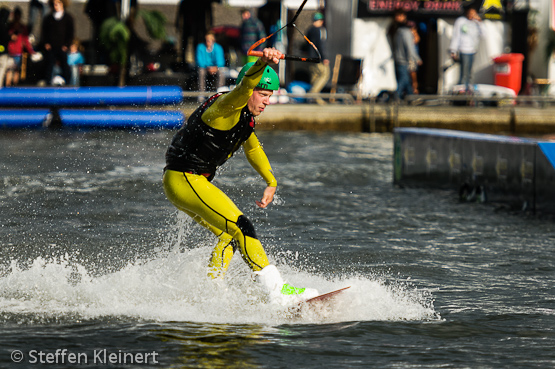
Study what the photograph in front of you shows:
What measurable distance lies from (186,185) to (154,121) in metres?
12.9

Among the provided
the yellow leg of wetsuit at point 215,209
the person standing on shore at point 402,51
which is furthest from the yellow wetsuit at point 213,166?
the person standing on shore at point 402,51

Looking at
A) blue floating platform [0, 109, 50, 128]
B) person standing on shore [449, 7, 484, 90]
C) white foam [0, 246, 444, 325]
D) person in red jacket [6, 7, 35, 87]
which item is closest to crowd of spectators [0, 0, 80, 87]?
person in red jacket [6, 7, 35, 87]

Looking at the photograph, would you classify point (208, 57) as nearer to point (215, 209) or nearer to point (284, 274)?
point (284, 274)

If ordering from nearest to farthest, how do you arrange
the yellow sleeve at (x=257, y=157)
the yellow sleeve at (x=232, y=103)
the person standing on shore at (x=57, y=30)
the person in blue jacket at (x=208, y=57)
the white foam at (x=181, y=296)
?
the yellow sleeve at (x=232, y=103), the white foam at (x=181, y=296), the yellow sleeve at (x=257, y=157), the person in blue jacket at (x=208, y=57), the person standing on shore at (x=57, y=30)

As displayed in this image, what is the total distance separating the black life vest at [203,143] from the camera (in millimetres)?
6500

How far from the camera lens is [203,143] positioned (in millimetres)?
6520

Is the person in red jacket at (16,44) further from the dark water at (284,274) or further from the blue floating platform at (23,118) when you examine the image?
the dark water at (284,274)

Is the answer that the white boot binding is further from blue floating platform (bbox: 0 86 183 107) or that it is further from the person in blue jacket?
the person in blue jacket

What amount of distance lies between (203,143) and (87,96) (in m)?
13.4

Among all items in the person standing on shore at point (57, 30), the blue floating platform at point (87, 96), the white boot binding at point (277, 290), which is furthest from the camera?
the person standing on shore at point (57, 30)

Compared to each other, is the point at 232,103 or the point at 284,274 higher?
the point at 232,103

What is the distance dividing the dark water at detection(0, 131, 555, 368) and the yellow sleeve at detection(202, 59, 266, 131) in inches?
50.3

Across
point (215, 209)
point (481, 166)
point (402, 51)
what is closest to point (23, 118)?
point (402, 51)

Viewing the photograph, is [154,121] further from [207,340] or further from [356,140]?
[207,340]
